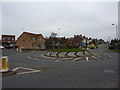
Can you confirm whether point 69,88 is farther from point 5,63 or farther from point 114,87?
point 5,63

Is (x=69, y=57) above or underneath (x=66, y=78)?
underneath

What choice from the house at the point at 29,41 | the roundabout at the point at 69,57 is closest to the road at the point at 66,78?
the roundabout at the point at 69,57

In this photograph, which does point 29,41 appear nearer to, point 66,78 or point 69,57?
point 69,57

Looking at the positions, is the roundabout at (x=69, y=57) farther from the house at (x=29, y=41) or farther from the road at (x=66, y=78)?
the house at (x=29, y=41)

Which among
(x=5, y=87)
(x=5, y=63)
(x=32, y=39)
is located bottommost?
(x=5, y=87)

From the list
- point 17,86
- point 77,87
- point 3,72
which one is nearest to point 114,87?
point 77,87

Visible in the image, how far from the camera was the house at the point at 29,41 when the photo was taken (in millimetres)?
42656

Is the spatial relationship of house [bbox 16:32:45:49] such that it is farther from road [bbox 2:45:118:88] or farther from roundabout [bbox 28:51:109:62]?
road [bbox 2:45:118:88]

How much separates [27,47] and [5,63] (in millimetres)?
37297

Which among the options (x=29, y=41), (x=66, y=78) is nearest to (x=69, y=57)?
(x=66, y=78)

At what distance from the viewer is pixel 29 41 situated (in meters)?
42.5

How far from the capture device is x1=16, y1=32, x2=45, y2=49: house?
42656mm

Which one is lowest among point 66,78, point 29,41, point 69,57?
point 69,57

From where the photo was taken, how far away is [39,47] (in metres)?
46.1
